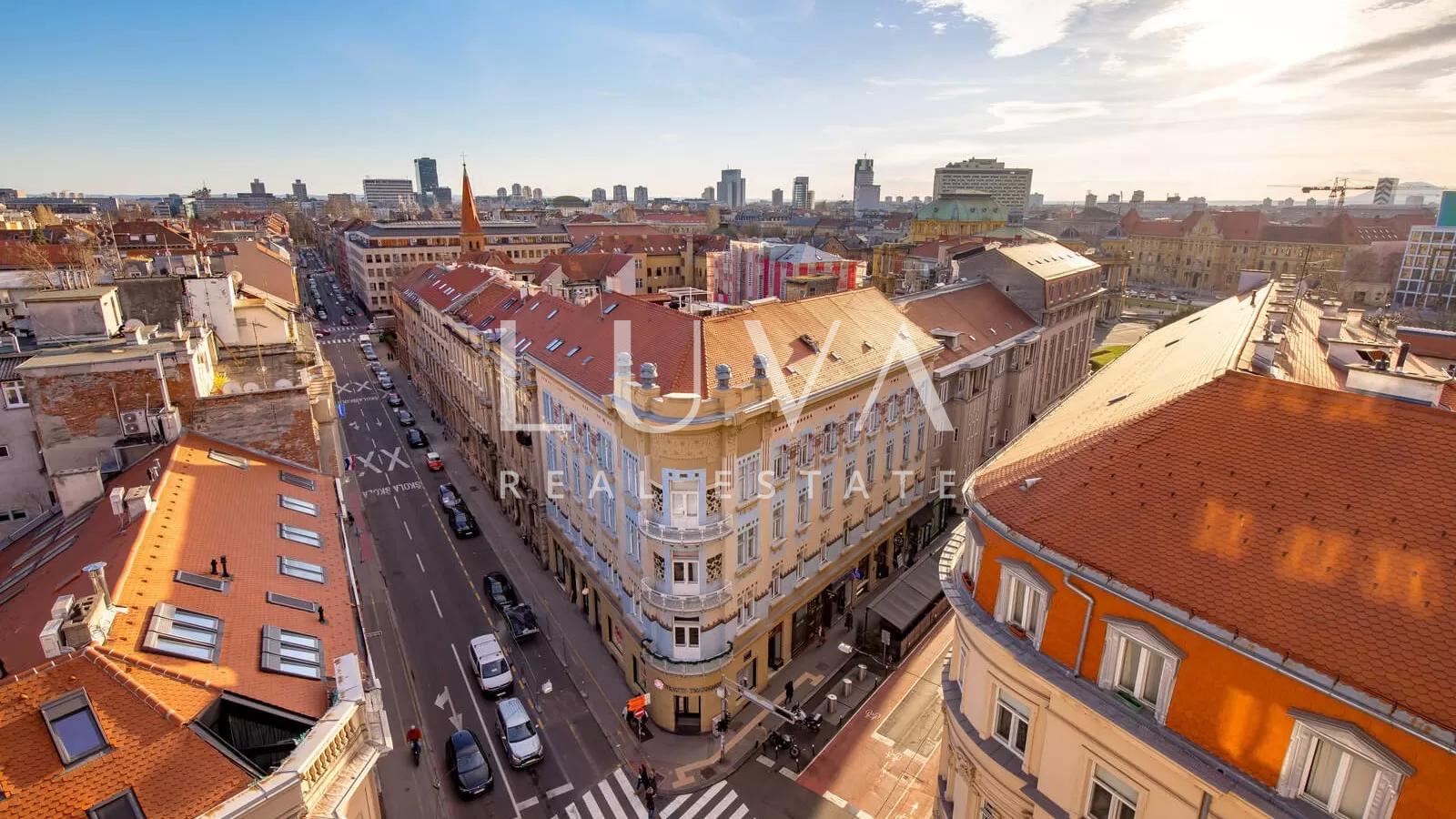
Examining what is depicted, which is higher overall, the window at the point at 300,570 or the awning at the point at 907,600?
the window at the point at 300,570

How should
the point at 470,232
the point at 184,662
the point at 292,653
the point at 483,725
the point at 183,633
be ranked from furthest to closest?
1. the point at 470,232
2. the point at 483,725
3. the point at 292,653
4. the point at 183,633
5. the point at 184,662

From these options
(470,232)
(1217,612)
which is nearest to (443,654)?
(1217,612)

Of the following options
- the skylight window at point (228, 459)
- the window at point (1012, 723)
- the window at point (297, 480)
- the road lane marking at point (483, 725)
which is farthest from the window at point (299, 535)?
the window at point (1012, 723)

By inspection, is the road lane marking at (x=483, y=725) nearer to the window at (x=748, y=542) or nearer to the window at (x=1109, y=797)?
the window at (x=748, y=542)

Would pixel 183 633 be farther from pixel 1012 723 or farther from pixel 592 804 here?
pixel 1012 723

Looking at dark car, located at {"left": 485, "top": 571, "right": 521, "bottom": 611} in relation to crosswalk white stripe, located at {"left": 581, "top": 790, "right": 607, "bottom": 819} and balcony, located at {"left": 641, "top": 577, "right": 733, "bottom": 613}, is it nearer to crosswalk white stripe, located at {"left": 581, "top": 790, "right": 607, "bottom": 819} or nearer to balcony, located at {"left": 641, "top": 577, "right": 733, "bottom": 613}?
balcony, located at {"left": 641, "top": 577, "right": 733, "bottom": 613}

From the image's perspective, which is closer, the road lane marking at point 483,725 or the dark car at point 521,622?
the road lane marking at point 483,725

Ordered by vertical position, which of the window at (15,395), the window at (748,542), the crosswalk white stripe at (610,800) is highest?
the window at (15,395)
